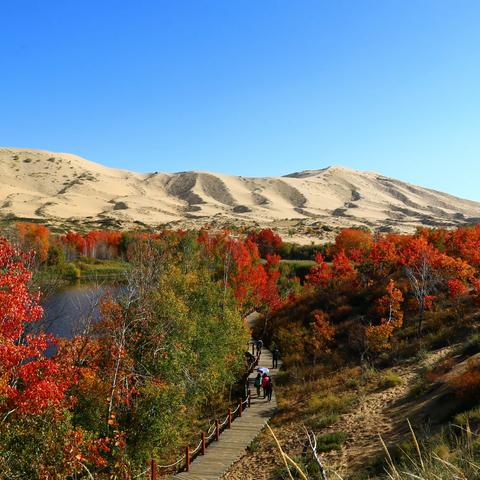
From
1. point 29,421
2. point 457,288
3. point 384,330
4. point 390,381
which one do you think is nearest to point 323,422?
point 390,381

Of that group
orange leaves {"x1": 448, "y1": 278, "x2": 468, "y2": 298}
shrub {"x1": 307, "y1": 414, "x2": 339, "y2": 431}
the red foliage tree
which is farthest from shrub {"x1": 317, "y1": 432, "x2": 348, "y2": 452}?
the red foliage tree

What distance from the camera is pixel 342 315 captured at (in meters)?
42.3

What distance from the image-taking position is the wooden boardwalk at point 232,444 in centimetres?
1895

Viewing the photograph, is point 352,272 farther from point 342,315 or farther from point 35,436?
point 35,436

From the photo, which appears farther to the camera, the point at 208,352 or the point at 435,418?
the point at 208,352

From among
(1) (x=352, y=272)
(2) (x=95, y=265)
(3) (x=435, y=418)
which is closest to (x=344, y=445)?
(3) (x=435, y=418)

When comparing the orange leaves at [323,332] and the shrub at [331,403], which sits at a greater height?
the orange leaves at [323,332]

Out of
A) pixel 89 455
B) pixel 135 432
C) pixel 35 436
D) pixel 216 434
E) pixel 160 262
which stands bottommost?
pixel 216 434

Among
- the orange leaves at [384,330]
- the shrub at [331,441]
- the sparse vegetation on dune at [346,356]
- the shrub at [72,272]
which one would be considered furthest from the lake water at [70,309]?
the orange leaves at [384,330]

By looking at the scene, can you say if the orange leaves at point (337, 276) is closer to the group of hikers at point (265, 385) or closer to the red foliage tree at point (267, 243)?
the group of hikers at point (265, 385)

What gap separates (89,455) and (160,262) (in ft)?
73.7

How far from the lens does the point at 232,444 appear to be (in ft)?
70.9

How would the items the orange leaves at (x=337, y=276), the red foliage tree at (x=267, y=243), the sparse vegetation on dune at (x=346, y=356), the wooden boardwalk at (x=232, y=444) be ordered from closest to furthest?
the sparse vegetation on dune at (x=346, y=356), the wooden boardwalk at (x=232, y=444), the orange leaves at (x=337, y=276), the red foliage tree at (x=267, y=243)

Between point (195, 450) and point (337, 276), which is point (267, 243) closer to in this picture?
point (337, 276)
